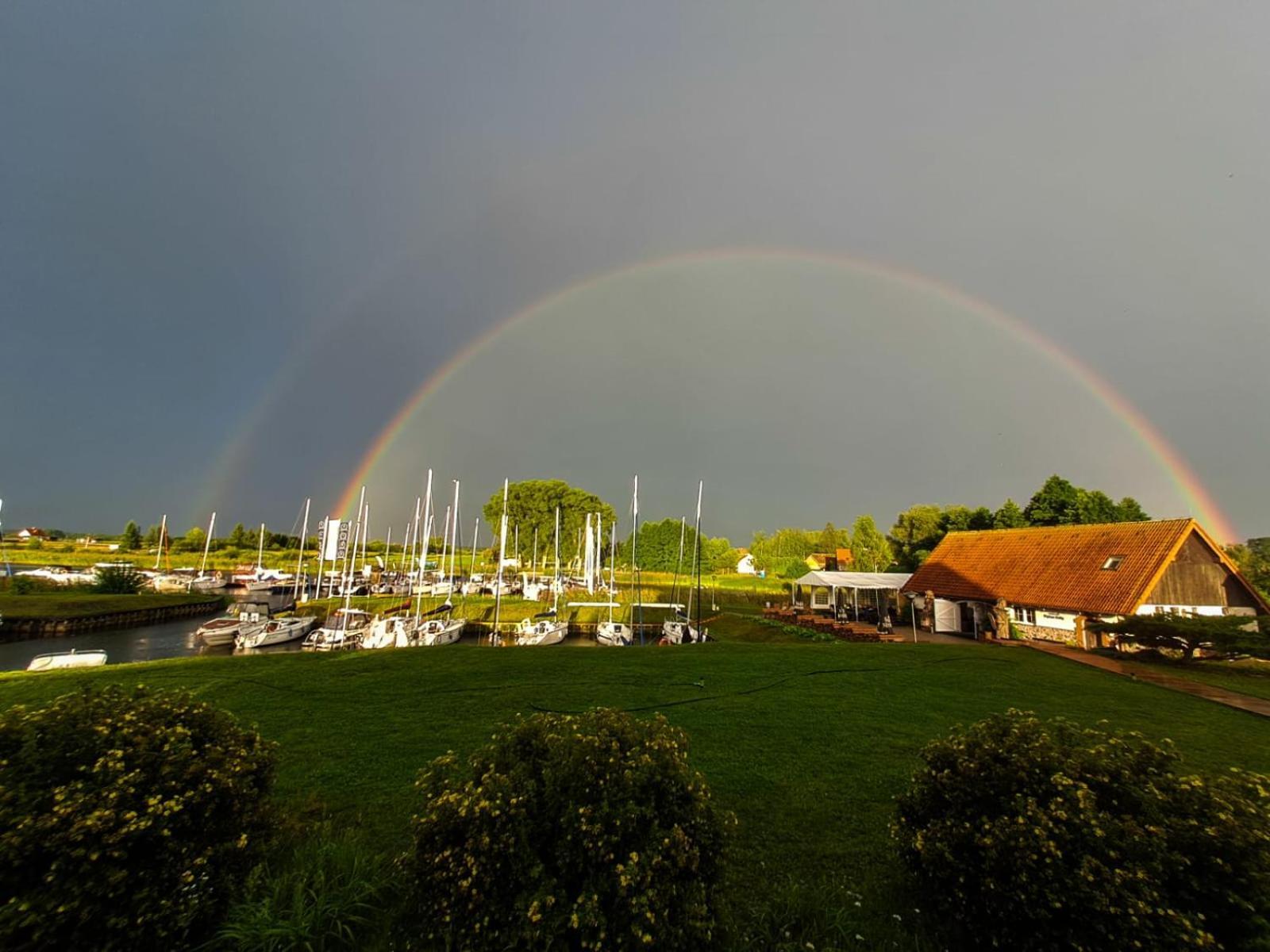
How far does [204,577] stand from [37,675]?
65452 millimetres

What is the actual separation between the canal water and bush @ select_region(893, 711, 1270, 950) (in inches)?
1383

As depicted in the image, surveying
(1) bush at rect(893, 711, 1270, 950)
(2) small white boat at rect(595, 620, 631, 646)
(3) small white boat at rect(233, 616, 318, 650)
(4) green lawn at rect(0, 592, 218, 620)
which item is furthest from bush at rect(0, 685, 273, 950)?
(4) green lawn at rect(0, 592, 218, 620)

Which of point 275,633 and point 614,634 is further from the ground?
point 614,634

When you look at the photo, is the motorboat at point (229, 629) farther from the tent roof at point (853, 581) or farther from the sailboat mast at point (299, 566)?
the tent roof at point (853, 581)

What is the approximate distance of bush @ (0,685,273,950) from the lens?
3.11 meters

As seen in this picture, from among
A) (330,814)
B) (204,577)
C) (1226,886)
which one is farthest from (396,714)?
(204,577)

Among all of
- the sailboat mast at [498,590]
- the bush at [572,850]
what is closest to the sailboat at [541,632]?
the sailboat mast at [498,590]

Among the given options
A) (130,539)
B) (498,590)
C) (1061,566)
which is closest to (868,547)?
(1061,566)

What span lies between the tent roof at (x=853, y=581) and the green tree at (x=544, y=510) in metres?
49.6

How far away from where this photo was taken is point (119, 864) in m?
3.33

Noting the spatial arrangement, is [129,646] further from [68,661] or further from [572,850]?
[572,850]

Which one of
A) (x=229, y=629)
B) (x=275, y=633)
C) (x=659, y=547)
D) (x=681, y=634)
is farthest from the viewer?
(x=659, y=547)

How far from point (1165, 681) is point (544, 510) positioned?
68.3 meters

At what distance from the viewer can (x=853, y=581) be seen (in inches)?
1239
